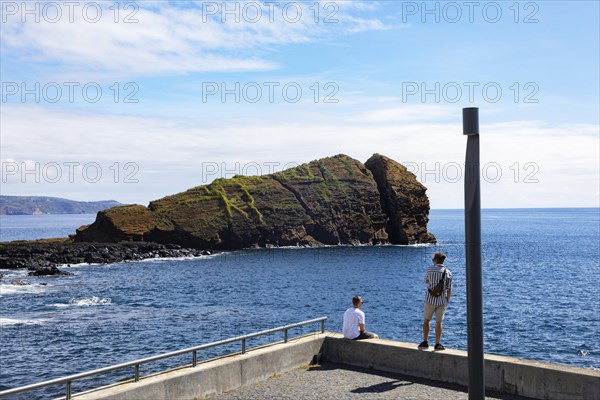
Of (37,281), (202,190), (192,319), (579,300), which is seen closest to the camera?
(192,319)

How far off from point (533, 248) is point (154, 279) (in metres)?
86.1

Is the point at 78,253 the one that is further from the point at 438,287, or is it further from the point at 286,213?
the point at 438,287

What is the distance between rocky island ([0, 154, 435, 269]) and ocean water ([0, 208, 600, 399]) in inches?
754

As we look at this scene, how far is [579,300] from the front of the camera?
183ft

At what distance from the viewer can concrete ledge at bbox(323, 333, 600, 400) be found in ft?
32.0

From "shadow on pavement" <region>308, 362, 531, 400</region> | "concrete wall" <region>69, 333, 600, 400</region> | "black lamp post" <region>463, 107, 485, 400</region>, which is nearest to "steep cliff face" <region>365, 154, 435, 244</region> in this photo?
"concrete wall" <region>69, 333, 600, 400</region>

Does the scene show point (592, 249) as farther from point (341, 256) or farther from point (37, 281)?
point (37, 281)

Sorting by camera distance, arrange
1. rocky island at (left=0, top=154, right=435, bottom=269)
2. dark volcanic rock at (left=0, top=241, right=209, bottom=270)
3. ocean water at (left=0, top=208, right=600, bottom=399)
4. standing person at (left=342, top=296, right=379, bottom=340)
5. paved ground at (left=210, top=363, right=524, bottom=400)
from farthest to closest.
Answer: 1. rocky island at (left=0, top=154, right=435, bottom=269)
2. dark volcanic rock at (left=0, top=241, right=209, bottom=270)
3. ocean water at (left=0, top=208, right=600, bottom=399)
4. standing person at (left=342, top=296, right=379, bottom=340)
5. paved ground at (left=210, top=363, right=524, bottom=400)

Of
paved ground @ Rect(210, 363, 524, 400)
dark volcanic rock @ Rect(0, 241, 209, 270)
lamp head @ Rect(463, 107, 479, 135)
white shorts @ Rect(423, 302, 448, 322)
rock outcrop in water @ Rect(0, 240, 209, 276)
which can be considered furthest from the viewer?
dark volcanic rock @ Rect(0, 241, 209, 270)

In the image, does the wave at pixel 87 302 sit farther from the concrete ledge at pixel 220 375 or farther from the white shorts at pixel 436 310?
the white shorts at pixel 436 310

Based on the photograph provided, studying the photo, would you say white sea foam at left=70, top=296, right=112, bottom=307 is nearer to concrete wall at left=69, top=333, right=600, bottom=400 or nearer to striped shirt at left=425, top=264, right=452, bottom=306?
concrete wall at left=69, top=333, right=600, bottom=400

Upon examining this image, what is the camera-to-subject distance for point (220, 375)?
1070 centimetres

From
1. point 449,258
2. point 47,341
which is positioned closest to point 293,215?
point 449,258

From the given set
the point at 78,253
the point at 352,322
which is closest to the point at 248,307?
the point at 352,322
